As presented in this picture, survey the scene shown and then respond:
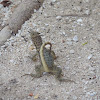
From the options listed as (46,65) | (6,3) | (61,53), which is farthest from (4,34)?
(46,65)

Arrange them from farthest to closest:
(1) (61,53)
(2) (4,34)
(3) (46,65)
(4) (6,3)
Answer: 1. (4) (6,3)
2. (2) (4,34)
3. (1) (61,53)
4. (3) (46,65)

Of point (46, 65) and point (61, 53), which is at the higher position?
point (46, 65)

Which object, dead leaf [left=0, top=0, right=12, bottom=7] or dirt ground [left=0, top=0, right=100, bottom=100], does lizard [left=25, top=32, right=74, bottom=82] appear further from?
dead leaf [left=0, top=0, right=12, bottom=7]

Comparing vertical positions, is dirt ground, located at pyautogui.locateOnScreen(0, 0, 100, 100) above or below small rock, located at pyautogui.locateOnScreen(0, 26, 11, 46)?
below

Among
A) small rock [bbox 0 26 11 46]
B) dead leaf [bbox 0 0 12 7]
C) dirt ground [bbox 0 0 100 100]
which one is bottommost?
dirt ground [bbox 0 0 100 100]

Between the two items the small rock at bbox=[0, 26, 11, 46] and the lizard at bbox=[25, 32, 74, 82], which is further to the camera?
the small rock at bbox=[0, 26, 11, 46]

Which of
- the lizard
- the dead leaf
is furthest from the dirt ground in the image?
the dead leaf

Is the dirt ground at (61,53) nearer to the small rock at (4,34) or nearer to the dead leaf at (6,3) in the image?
the small rock at (4,34)

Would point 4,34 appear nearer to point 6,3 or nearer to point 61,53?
point 6,3

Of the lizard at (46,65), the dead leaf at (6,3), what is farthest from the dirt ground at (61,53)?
the dead leaf at (6,3)

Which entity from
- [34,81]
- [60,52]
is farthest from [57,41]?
[34,81]
